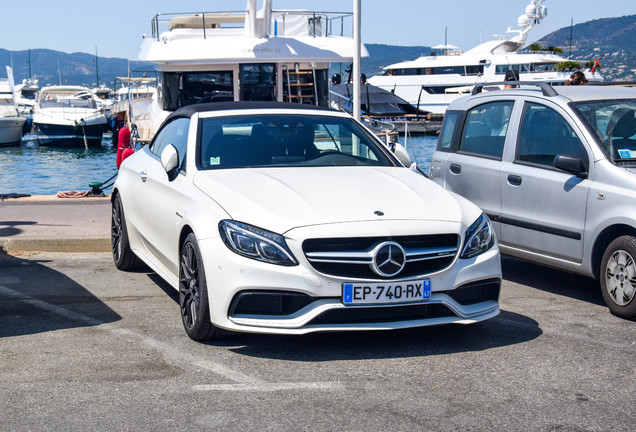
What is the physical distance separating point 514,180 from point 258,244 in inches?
128

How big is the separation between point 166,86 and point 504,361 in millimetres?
16122

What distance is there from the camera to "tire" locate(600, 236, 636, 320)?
634 cm

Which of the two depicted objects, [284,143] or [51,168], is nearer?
[284,143]

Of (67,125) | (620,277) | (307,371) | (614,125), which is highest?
(614,125)

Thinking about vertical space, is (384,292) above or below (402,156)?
below

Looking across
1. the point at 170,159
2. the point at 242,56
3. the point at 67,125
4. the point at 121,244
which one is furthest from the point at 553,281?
the point at 67,125

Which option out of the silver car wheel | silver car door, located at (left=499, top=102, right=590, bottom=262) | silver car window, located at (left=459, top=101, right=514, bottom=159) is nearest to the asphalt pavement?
the silver car wheel

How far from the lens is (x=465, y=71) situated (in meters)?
71.7

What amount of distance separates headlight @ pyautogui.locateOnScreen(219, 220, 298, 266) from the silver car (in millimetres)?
2732

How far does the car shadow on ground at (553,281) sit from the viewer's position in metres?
7.39

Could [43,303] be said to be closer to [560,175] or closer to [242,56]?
[560,175]

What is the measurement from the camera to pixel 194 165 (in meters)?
6.32

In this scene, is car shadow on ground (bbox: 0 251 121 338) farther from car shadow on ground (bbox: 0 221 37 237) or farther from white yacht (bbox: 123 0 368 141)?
white yacht (bbox: 123 0 368 141)

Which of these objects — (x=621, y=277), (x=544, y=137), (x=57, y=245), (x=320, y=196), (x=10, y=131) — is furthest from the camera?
(x=10, y=131)
